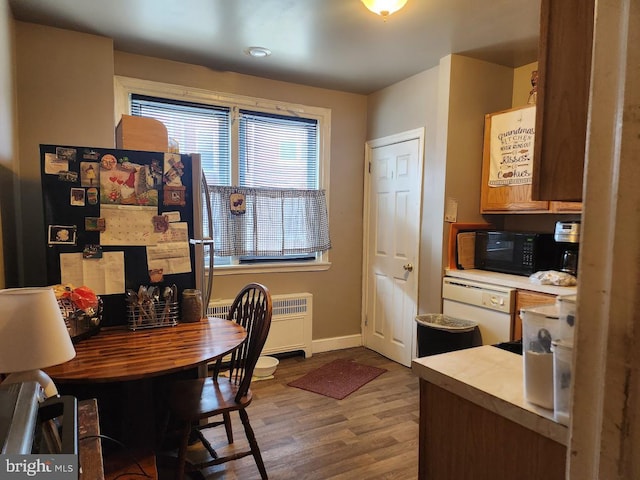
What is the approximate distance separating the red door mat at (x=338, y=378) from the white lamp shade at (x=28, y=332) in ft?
7.14

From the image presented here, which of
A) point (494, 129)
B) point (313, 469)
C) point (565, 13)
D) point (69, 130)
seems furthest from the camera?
point (494, 129)

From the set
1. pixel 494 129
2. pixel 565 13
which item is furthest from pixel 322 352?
pixel 565 13

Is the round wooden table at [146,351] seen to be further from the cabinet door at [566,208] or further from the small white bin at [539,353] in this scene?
the cabinet door at [566,208]

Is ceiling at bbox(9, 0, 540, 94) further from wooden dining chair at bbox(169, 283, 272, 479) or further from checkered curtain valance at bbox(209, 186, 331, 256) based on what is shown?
wooden dining chair at bbox(169, 283, 272, 479)

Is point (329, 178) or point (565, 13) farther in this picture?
point (329, 178)

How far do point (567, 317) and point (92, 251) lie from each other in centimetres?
199

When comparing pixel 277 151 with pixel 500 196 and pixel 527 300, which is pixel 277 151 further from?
pixel 527 300

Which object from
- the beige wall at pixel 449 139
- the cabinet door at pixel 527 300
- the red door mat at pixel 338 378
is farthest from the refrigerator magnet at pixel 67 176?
the cabinet door at pixel 527 300

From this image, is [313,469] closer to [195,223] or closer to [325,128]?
Answer: [195,223]

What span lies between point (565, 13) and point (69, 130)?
9.44 feet

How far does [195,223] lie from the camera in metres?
2.18

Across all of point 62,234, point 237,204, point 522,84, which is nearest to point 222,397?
point 62,234

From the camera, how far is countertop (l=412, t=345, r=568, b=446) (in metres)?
0.87

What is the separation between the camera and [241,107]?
138 inches
